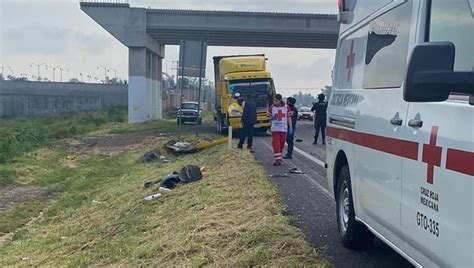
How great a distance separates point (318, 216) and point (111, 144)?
80.2ft

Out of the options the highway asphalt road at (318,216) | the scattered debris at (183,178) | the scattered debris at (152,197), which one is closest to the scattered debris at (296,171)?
the highway asphalt road at (318,216)

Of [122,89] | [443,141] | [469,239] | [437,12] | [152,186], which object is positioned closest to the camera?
[469,239]

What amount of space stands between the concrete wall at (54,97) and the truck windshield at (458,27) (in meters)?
82.5

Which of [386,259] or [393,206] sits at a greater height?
[393,206]

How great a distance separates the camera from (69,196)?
678 inches

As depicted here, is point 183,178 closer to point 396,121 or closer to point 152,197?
point 152,197

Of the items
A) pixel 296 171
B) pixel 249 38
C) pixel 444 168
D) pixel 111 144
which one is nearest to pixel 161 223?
pixel 296 171

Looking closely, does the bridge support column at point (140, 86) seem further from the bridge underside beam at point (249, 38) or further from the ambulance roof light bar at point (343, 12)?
the ambulance roof light bar at point (343, 12)

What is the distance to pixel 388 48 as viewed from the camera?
5.89 m

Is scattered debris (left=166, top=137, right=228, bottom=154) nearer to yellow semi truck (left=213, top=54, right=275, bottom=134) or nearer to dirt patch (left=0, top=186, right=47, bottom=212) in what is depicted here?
dirt patch (left=0, top=186, right=47, bottom=212)

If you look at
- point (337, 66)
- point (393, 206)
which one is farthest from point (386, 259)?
point (337, 66)

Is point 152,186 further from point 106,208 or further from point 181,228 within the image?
point 181,228

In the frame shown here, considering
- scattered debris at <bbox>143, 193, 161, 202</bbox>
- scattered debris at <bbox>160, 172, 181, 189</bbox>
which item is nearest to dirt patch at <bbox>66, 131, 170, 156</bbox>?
scattered debris at <bbox>160, 172, 181, 189</bbox>

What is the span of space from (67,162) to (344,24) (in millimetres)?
19382
